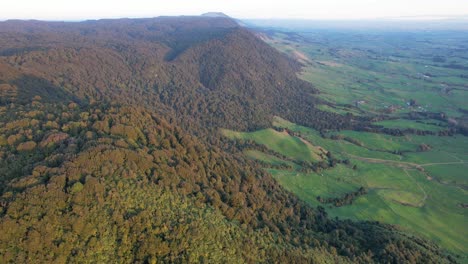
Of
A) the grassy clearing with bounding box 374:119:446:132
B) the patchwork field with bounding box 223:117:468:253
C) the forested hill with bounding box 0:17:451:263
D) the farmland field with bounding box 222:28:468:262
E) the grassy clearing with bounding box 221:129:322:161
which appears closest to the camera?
the forested hill with bounding box 0:17:451:263

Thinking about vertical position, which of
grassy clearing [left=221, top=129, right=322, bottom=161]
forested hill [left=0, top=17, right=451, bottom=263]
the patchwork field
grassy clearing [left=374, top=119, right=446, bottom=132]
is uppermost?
forested hill [left=0, top=17, right=451, bottom=263]

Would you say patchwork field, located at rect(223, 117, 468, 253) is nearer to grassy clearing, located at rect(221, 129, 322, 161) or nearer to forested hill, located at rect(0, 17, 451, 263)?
grassy clearing, located at rect(221, 129, 322, 161)

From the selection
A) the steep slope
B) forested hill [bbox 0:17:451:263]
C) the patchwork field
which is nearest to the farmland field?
the patchwork field

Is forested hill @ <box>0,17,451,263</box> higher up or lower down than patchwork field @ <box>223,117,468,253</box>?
higher up

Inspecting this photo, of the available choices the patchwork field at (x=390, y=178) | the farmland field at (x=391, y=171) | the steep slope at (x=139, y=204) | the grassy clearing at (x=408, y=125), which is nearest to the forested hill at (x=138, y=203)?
the steep slope at (x=139, y=204)

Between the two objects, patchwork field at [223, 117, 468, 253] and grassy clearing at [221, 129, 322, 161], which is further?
grassy clearing at [221, 129, 322, 161]

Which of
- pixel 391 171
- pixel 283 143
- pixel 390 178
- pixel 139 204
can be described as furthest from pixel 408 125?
pixel 139 204

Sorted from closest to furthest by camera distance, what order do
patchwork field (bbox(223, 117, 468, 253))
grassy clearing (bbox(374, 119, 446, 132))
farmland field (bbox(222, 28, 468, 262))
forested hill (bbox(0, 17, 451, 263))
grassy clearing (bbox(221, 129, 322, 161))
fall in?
forested hill (bbox(0, 17, 451, 263)), patchwork field (bbox(223, 117, 468, 253)), farmland field (bbox(222, 28, 468, 262)), grassy clearing (bbox(221, 129, 322, 161)), grassy clearing (bbox(374, 119, 446, 132))

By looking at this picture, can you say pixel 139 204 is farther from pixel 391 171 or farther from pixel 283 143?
pixel 391 171

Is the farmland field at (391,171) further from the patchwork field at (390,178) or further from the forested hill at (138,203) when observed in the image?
the forested hill at (138,203)

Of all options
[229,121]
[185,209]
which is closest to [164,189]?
[185,209]

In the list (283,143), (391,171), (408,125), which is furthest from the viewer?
(408,125)
